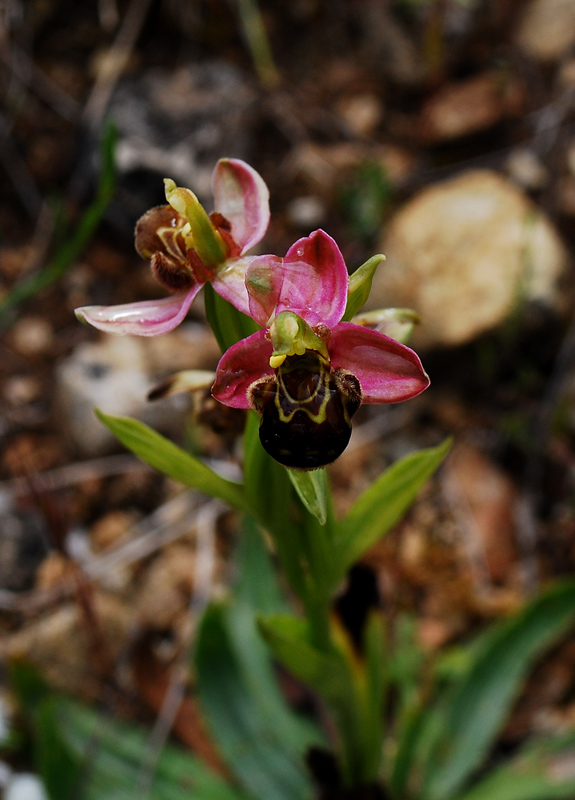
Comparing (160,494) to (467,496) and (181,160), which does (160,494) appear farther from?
(181,160)

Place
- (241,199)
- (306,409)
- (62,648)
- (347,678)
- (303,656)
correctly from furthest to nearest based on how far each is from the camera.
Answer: (62,648) < (347,678) < (303,656) < (241,199) < (306,409)

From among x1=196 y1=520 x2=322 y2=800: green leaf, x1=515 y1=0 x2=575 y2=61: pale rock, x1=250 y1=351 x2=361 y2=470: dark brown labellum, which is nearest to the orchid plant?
x1=250 y1=351 x2=361 y2=470: dark brown labellum

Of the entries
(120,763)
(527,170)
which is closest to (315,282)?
(120,763)

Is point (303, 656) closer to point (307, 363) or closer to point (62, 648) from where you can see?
point (307, 363)

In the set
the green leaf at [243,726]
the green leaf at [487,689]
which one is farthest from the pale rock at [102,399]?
the green leaf at [487,689]

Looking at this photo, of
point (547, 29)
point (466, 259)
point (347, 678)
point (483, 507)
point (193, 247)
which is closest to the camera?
point (193, 247)

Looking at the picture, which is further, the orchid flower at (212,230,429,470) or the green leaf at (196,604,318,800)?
the green leaf at (196,604,318,800)

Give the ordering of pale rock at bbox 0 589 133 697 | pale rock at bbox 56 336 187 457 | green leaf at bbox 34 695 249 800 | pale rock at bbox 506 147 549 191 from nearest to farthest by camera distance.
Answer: green leaf at bbox 34 695 249 800
pale rock at bbox 0 589 133 697
pale rock at bbox 56 336 187 457
pale rock at bbox 506 147 549 191

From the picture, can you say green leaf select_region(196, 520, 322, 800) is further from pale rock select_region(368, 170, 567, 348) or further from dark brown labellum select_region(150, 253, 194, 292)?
pale rock select_region(368, 170, 567, 348)
